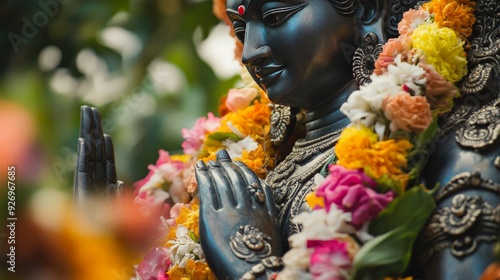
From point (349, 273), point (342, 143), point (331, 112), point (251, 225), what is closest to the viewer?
point (349, 273)

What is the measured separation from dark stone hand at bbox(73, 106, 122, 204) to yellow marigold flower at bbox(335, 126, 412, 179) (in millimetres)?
1246

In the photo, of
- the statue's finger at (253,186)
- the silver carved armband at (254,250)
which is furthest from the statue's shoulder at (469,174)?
the statue's finger at (253,186)

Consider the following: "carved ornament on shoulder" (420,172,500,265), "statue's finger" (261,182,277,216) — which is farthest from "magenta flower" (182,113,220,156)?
"carved ornament on shoulder" (420,172,500,265)

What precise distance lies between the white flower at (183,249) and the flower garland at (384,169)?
83cm

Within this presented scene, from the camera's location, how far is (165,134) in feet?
24.0

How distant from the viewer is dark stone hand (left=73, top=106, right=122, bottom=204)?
490 centimetres

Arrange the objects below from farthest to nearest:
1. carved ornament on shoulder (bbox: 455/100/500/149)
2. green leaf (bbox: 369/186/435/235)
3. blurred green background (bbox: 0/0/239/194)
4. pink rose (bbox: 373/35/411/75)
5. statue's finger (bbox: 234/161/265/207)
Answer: blurred green background (bbox: 0/0/239/194)
statue's finger (bbox: 234/161/265/207)
pink rose (bbox: 373/35/411/75)
carved ornament on shoulder (bbox: 455/100/500/149)
green leaf (bbox: 369/186/435/235)

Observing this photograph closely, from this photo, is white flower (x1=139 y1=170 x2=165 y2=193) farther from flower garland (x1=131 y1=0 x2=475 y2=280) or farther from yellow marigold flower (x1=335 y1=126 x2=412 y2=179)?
yellow marigold flower (x1=335 y1=126 x2=412 y2=179)

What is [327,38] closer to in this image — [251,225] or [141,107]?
[251,225]

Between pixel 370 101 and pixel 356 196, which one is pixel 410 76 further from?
pixel 356 196

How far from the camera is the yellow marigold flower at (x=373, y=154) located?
159 inches

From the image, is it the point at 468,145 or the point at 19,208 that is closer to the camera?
the point at 19,208

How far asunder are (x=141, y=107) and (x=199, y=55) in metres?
0.56

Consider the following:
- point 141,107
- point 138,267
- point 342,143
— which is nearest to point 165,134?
point 141,107
